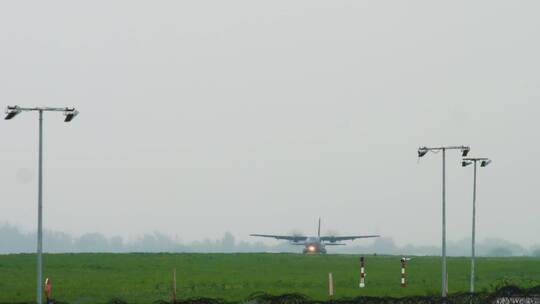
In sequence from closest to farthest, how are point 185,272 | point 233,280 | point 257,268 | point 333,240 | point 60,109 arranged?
1. point 60,109
2. point 233,280
3. point 185,272
4. point 257,268
5. point 333,240

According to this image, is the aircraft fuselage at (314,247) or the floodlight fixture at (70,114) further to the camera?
the aircraft fuselage at (314,247)

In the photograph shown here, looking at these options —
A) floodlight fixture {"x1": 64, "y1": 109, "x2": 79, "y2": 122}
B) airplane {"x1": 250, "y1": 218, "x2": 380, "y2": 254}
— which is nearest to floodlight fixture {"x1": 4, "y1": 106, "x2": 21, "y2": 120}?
floodlight fixture {"x1": 64, "y1": 109, "x2": 79, "y2": 122}

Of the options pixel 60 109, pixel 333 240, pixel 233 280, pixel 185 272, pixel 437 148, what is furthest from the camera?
pixel 333 240

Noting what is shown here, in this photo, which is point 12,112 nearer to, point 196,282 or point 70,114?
point 70,114

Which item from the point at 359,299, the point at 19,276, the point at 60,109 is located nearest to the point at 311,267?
the point at 19,276

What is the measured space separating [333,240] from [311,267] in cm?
6947

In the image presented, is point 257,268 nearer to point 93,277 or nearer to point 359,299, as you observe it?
point 93,277

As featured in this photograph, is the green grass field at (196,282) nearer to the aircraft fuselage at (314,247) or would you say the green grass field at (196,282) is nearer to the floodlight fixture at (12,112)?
the floodlight fixture at (12,112)

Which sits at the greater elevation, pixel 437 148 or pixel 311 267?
pixel 437 148

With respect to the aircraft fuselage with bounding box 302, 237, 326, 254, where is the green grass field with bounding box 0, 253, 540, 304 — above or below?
above

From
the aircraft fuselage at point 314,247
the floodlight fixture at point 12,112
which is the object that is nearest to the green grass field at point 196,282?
the floodlight fixture at point 12,112

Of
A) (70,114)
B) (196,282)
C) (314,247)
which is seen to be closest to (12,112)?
(70,114)

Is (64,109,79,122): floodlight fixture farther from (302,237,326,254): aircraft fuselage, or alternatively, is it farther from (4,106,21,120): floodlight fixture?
(302,237,326,254): aircraft fuselage

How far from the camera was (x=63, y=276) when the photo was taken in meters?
54.3
